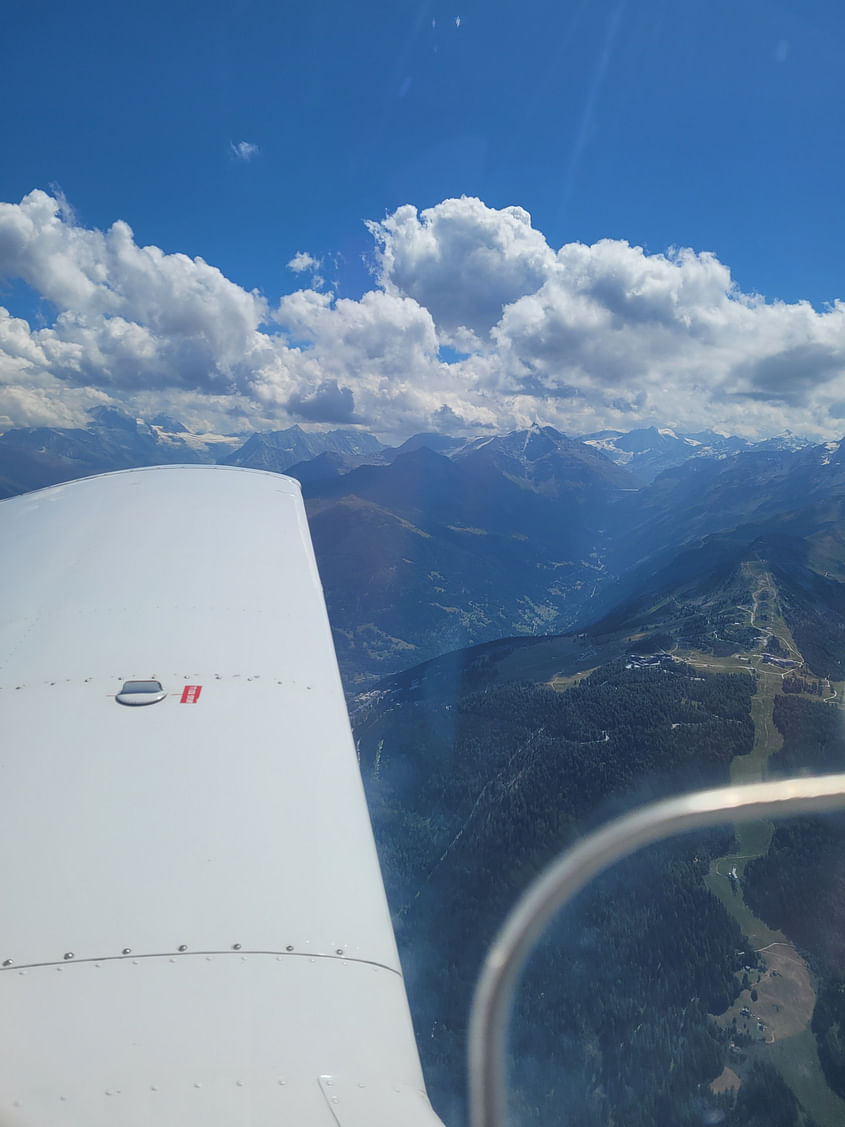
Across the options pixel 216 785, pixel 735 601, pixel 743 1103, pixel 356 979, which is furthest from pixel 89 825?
pixel 735 601

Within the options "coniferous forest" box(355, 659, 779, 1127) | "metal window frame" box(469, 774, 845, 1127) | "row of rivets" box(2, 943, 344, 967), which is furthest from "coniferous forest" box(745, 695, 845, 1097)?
"row of rivets" box(2, 943, 344, 967)

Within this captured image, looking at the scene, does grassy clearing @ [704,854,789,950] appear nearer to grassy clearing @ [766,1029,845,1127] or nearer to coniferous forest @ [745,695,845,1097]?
coniferous forest @ [745,695,845,1097]

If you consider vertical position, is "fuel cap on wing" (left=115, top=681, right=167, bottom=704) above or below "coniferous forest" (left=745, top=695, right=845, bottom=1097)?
above

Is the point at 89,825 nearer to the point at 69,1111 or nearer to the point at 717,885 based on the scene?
the point at 69,1111

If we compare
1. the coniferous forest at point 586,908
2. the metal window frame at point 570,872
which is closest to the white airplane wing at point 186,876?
the coniferous forest at point 586,908

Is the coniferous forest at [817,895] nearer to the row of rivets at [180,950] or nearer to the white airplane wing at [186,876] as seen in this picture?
the white airplane wing at [186,876]

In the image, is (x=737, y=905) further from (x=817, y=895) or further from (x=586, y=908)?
(x=586, y=908)

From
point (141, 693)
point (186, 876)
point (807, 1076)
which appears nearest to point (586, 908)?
point (807, 1076)
